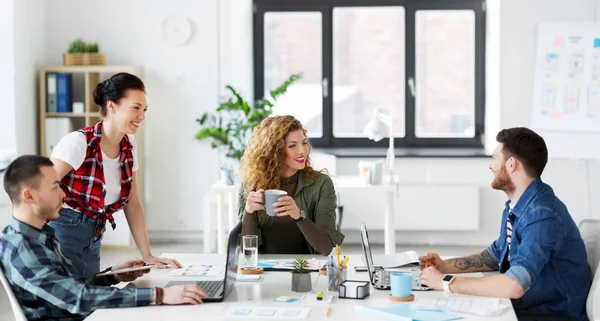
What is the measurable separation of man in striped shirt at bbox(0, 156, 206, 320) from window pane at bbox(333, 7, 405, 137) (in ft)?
16.0

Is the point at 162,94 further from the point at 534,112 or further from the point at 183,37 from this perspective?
the point at 534,112

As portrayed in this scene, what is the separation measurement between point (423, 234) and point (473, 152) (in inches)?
31.8

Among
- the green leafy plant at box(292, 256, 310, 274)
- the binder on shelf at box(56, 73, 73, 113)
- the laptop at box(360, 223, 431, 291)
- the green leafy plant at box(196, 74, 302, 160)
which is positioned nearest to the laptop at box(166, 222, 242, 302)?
the green leafy plant at box(292, 256, 310, 274)

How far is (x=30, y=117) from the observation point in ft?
21.5

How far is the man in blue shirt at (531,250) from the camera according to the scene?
2.67m

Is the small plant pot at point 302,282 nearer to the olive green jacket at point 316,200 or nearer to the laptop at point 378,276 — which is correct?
the laptop at point 378,276

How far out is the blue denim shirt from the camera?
8.98 ft

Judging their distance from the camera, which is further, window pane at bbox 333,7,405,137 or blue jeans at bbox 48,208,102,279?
window pane at bbox 333,7,405,137

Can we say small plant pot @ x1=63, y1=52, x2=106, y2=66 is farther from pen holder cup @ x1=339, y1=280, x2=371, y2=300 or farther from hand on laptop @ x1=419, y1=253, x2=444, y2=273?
pen holder cup @ x1=339, y1=280, x2=371, y2=300

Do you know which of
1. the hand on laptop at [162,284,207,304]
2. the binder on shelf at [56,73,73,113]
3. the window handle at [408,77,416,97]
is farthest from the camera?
the window handle at [408,77,416,97]

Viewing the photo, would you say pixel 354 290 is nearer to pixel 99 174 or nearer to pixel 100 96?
pixel 99 174

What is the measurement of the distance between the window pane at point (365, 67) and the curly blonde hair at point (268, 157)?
11.9ft

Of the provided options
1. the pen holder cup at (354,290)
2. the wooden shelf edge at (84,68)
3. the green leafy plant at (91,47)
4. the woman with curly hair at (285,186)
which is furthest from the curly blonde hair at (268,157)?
the green leafy plant at (91,47)

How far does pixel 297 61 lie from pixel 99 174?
421cm
